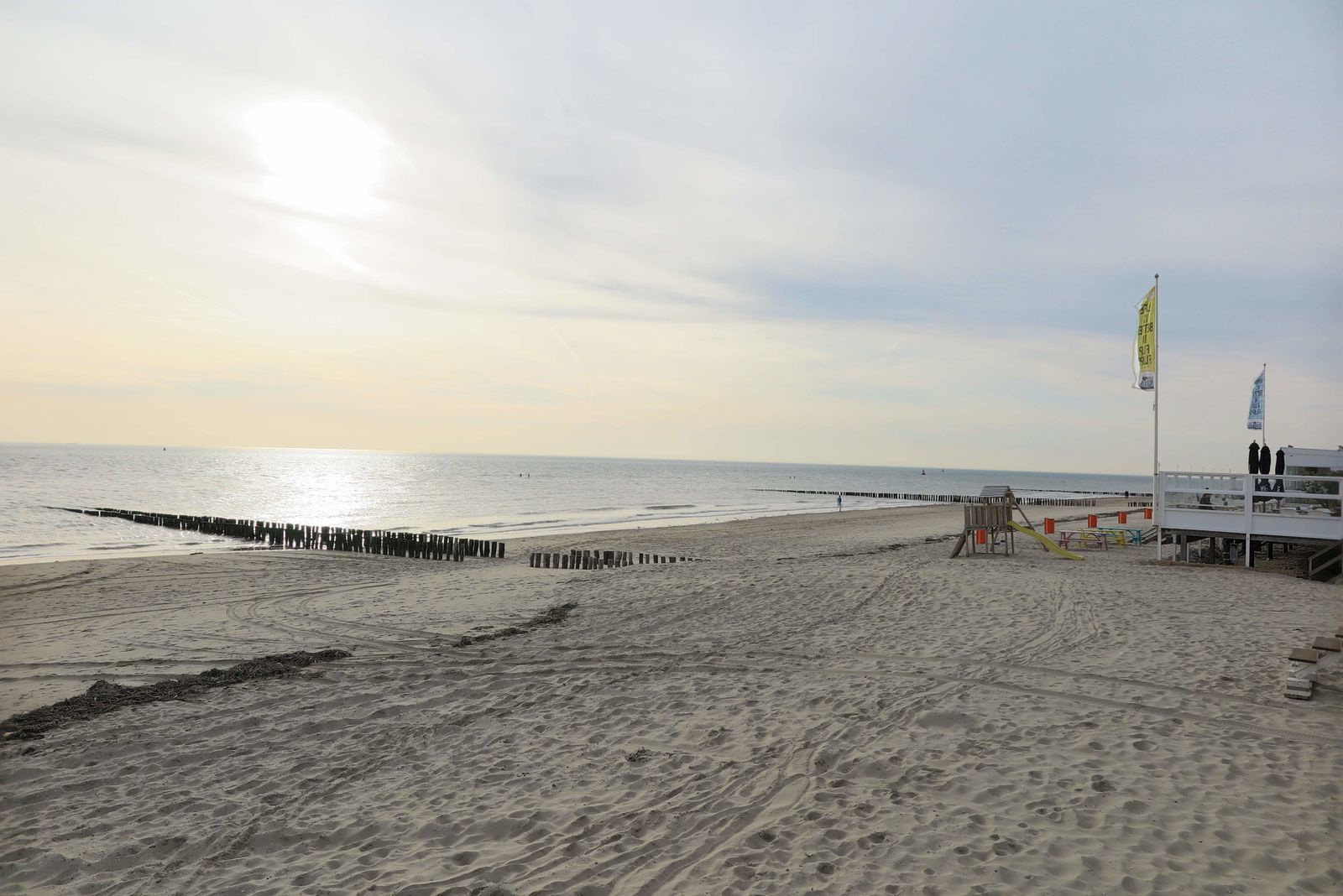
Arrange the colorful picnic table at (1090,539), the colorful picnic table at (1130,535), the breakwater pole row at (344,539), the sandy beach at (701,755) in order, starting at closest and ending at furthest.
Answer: the sandy beach at (701,755), the colorful picnic table at (1090,539), the colorful picnic table at (1130,535), the breakwater pole row at (344,539)

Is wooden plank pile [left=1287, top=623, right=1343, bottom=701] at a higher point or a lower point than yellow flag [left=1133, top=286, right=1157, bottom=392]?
lower

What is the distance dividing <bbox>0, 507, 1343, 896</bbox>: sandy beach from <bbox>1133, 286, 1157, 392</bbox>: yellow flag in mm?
7260

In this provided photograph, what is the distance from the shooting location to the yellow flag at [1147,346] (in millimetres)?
18312

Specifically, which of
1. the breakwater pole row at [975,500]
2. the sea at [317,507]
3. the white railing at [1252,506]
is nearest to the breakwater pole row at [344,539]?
the sea at [317,507]

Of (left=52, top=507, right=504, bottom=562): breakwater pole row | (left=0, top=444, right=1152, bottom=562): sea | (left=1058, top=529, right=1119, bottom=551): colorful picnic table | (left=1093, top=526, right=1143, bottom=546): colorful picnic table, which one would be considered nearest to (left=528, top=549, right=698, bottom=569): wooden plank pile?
(left=52, top=507, right=504, bottom=562): breakwater pole row

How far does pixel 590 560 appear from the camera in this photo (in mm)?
20125

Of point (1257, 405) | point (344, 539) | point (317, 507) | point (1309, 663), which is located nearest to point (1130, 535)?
point (1257, 405)

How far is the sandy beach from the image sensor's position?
4426mm

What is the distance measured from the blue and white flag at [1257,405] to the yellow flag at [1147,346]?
357 centimetres

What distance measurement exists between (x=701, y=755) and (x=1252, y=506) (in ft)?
52.1

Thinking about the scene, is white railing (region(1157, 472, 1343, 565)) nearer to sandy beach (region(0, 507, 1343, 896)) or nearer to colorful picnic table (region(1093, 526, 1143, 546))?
sandy beach (region(0, 507, 1343, 896))

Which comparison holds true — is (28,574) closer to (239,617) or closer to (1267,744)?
(239,617)

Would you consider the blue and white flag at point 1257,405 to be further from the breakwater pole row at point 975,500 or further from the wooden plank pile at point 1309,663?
the breakwater pole row at point 975,500

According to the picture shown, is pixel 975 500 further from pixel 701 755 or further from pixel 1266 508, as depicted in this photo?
pixel 701 755
